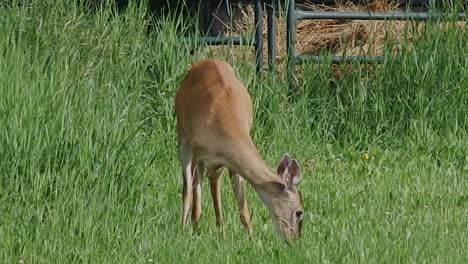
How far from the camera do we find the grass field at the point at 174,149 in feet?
26.2

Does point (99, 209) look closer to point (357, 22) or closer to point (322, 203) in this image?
point (322, 203)

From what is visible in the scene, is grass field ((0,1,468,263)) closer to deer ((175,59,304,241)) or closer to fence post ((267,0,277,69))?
deer ((175,59,304,241))

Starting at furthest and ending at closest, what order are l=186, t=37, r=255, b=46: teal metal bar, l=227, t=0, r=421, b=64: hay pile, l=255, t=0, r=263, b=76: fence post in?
1. l=227, t=0, r=421, b=64: hay pile
2. l=255, t=0, r=263, b=76: fence post
3. l=186, t=37, r=255, b=46: teal metal bar

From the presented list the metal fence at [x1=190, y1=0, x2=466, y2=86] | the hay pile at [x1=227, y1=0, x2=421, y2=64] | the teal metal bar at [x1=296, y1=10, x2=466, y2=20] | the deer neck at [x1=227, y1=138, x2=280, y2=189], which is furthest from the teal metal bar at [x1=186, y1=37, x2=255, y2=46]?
the deer neck at [x1=227, y1=138, x2=280, y2=189]

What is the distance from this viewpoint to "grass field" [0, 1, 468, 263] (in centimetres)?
799

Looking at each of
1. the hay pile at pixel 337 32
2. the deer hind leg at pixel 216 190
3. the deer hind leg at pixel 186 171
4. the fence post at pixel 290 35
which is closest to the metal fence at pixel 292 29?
the fence post at pixel 290 35

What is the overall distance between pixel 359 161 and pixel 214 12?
13.6ft

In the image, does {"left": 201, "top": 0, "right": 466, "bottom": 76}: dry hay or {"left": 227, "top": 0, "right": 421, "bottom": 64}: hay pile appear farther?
{"left": 227, "top": 0, "right": 421, "bottom": 64}: hay pile

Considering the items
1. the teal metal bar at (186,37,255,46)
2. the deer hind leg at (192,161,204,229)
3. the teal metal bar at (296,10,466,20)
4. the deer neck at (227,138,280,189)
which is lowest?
Answer: the deer hind leg at (192,161,204,229)

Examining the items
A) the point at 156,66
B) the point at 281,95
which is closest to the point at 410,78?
the point at 281,95

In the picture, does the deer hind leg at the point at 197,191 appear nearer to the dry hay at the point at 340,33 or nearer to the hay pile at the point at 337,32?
the dry hay at the point at 340,33

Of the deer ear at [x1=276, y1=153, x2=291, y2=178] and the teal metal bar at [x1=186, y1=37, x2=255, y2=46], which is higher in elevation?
the deer ear at [x1=276, y1=153, x2=291, y2=178]

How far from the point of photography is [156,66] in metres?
12.0

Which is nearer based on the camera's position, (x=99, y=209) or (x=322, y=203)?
(x=99, y=209)
